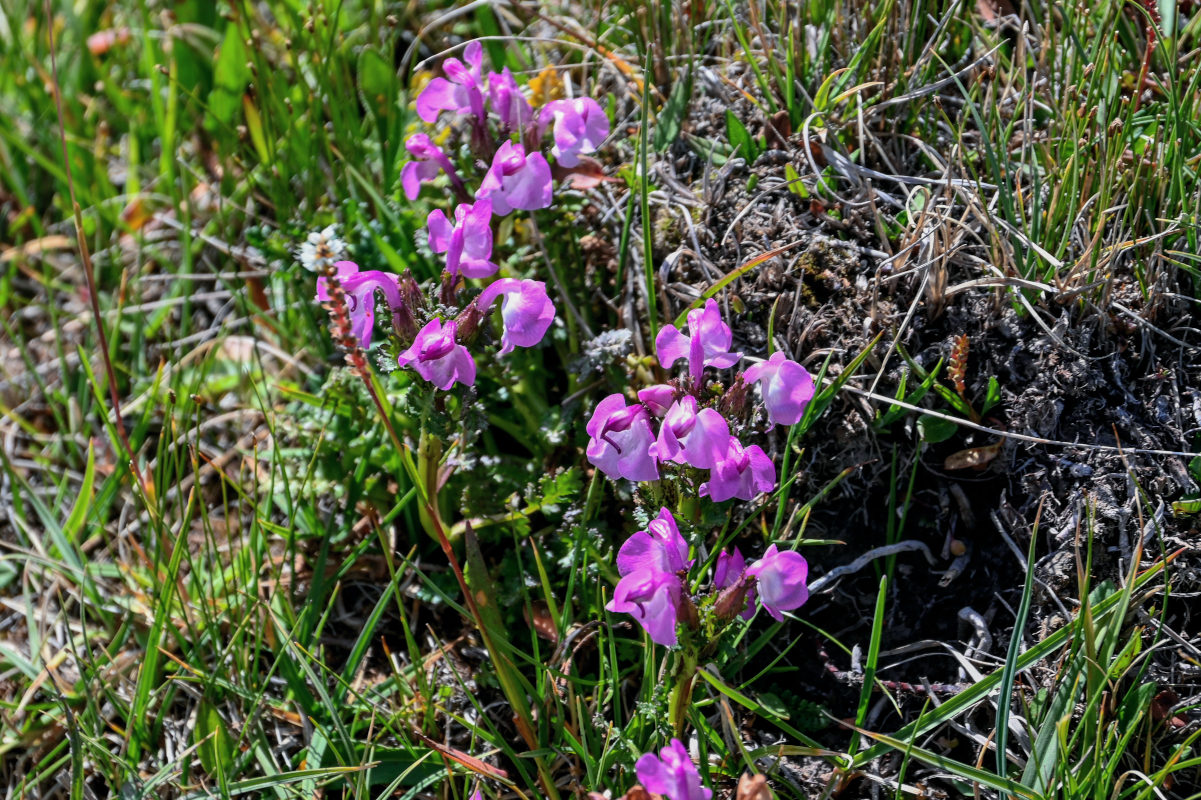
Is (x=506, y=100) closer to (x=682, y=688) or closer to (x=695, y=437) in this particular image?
(x=695, y=437)

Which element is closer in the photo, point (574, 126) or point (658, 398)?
point (658, 398)

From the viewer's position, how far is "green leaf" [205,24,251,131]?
9.85ft

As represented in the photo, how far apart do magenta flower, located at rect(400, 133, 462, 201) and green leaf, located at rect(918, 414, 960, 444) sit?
1.05m

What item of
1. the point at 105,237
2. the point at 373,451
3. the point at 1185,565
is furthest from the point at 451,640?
the point at 105,237

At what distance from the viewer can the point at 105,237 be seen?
2.97 m

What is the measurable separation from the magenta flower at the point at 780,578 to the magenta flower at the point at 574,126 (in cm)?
97

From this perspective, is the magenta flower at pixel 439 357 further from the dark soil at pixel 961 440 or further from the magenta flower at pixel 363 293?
the dark soil at pixel 961 440

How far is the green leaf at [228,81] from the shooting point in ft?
9.85

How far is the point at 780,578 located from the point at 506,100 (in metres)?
1.14

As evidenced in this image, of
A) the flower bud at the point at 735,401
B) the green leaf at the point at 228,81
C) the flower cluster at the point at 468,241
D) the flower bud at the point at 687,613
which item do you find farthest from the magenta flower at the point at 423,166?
the green leaf at the point at 228,81

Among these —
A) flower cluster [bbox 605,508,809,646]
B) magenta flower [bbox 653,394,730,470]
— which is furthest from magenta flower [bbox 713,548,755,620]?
magenta flower [bbox 653,394,730,470]

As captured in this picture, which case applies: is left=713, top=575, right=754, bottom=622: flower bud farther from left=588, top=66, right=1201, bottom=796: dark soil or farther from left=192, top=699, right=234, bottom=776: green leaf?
left=192, top=699, right=234, bottom=776: green leaf

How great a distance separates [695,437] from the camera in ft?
4.83

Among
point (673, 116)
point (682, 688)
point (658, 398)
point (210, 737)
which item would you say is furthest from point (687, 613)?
point (673, 116)
